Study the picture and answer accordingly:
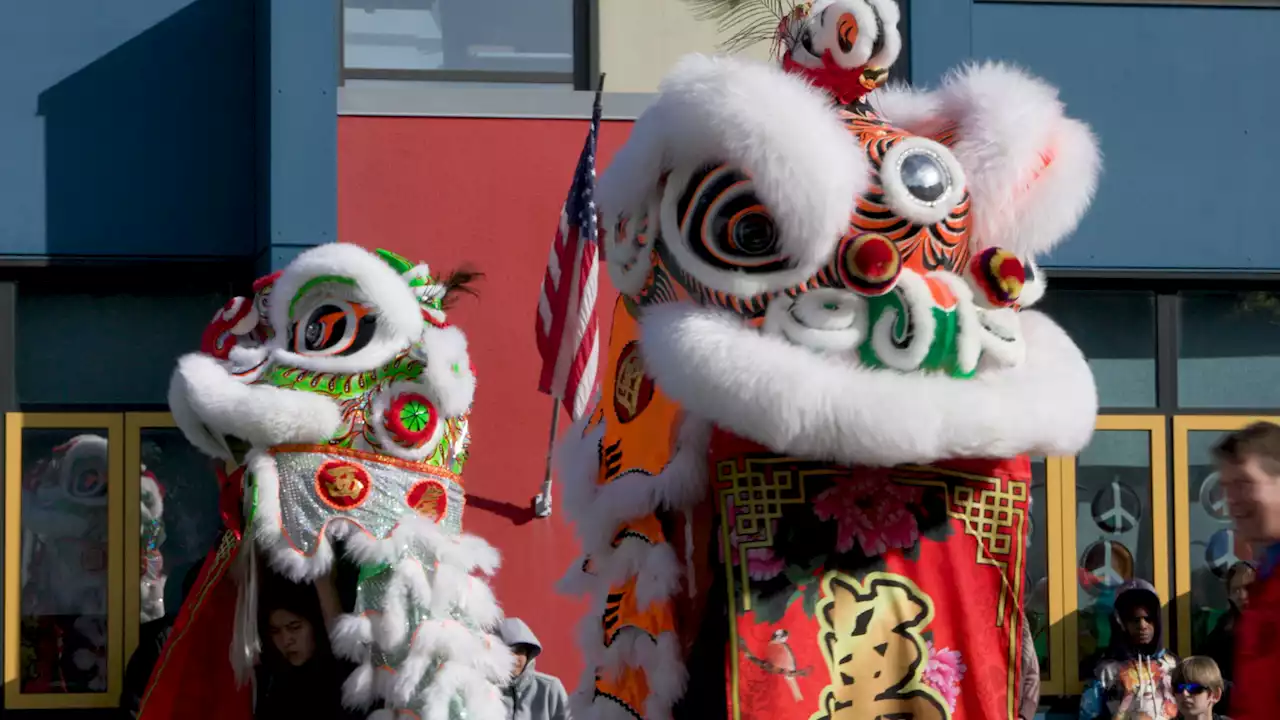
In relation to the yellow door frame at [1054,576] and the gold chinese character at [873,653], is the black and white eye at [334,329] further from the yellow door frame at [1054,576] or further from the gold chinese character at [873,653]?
the yellow door frame at [1054,576]

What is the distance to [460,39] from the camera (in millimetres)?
8531

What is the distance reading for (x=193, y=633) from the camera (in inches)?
227

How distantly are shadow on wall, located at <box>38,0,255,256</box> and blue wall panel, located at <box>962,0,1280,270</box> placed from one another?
3.27 metres

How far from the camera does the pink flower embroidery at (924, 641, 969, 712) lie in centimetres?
423

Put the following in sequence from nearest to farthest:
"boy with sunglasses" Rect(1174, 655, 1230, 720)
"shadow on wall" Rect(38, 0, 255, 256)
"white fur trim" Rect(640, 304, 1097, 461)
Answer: "white fur trim" Rect(640, 304, 1097, 461)
"boy with sunglasses" Rect(1174, 655, 1230, 720)
"shadow on wall" Rect(38, 0, 255, 256)

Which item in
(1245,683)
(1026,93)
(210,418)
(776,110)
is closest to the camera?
(1245,683)

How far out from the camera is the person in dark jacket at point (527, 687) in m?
6.81

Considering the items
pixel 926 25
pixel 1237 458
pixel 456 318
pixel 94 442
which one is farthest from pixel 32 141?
pixel 1237 458

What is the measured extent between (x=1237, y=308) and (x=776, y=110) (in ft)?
17.5

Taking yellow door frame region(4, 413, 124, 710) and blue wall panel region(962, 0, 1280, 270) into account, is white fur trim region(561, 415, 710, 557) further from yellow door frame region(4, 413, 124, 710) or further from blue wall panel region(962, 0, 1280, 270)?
blue wall panel region(962, 0, 1280, 270)

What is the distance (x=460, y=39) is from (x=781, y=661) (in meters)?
4.91

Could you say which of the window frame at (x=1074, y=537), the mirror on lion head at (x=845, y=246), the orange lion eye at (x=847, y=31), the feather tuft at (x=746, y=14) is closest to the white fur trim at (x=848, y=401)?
the mirror on lion head at (x=845, y=246)

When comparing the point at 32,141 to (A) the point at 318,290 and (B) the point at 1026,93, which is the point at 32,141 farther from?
(B) the point at 1026,93

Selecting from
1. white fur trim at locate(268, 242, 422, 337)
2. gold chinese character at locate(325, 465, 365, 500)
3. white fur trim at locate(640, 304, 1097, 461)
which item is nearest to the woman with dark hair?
gold chinese character at locate(325, 465, 365, 500)
